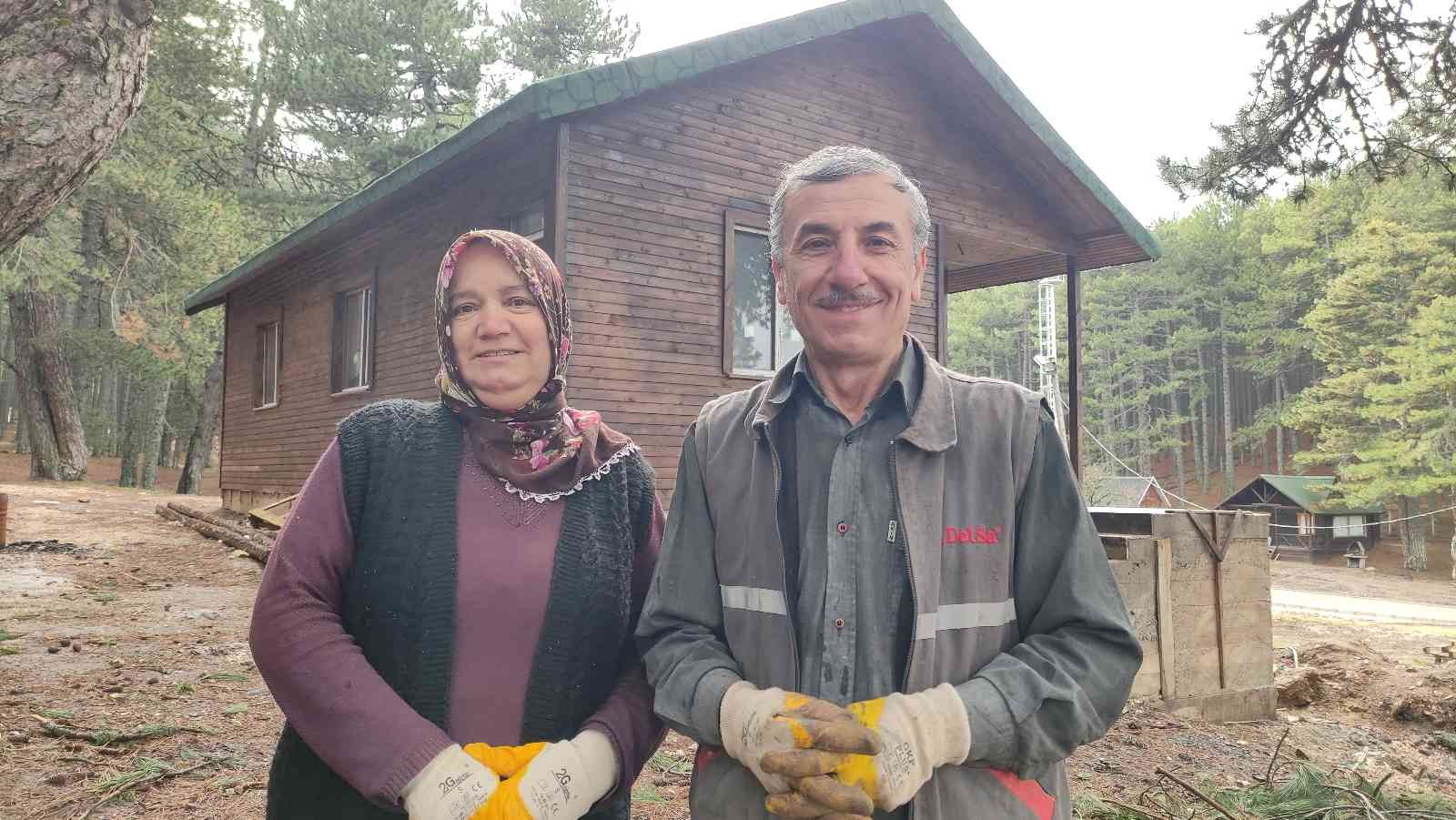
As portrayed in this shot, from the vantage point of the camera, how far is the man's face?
175 centimetres

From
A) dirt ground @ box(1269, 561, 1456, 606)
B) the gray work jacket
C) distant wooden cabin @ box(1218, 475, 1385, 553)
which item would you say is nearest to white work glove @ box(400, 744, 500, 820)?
the gray work jacket

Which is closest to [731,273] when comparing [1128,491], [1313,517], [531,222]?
[531,222]

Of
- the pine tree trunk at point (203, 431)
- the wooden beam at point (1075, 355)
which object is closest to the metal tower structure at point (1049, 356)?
the wooden beam at point (1075, 355)

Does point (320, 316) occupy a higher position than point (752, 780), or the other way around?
point (320, 316)

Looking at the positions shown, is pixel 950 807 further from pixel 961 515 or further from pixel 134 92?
pixel 134 92

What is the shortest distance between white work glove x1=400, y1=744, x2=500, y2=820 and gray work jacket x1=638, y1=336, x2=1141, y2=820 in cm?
35

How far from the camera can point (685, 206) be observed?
29.2 ft

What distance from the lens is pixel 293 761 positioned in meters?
1.82

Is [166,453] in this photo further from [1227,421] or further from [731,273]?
[1227,421]

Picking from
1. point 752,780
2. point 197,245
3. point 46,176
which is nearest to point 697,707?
point 752,780

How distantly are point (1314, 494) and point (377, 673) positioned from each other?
35333 mm

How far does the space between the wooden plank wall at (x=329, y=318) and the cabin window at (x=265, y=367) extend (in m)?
0.21

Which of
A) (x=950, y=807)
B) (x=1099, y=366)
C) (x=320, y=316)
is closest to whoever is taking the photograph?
(x=950, y=807)

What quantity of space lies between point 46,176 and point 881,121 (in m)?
8.64
